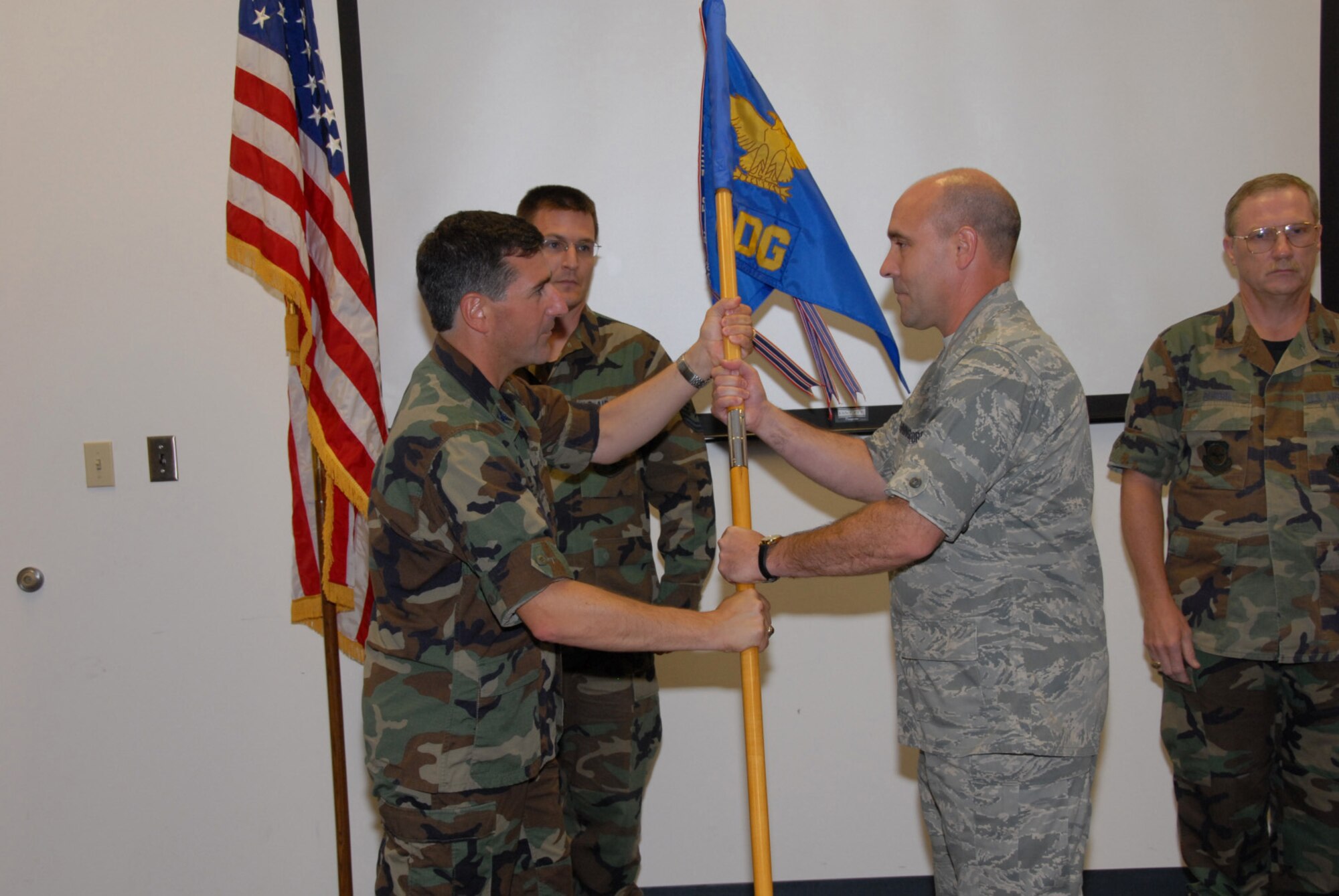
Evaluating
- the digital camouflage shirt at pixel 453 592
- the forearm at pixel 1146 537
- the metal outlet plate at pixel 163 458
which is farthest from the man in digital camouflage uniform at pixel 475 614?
the metal outlet plate at pixel 163 458

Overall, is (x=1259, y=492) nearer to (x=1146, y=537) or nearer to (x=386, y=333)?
(x=1146, y=537)

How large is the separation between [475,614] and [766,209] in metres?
1.11

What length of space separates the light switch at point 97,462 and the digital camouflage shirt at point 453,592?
1684 millimetres

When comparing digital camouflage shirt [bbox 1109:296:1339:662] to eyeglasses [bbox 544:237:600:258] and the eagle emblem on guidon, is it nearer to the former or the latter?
the eagle emblem on guidon

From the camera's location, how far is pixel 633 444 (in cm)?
232

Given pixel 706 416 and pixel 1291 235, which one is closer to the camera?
pixel 1291 235

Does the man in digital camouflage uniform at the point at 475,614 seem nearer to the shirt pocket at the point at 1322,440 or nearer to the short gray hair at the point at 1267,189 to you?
the shirt pocket at the point at 1322,440

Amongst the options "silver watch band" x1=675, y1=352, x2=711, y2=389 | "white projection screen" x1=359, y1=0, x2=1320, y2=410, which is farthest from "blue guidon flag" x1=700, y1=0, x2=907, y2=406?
"white projection screen" x1=359, y1=0, x2=1320, y2=410

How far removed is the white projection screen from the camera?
297 centimetres

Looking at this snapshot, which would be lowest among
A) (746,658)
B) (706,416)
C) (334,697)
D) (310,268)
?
(334,697)

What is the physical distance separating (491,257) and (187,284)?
1.62 metres

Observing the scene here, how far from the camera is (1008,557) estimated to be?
1.87 m

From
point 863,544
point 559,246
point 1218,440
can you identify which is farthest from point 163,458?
point 1218,440

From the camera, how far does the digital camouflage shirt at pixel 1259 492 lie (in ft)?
8.21
